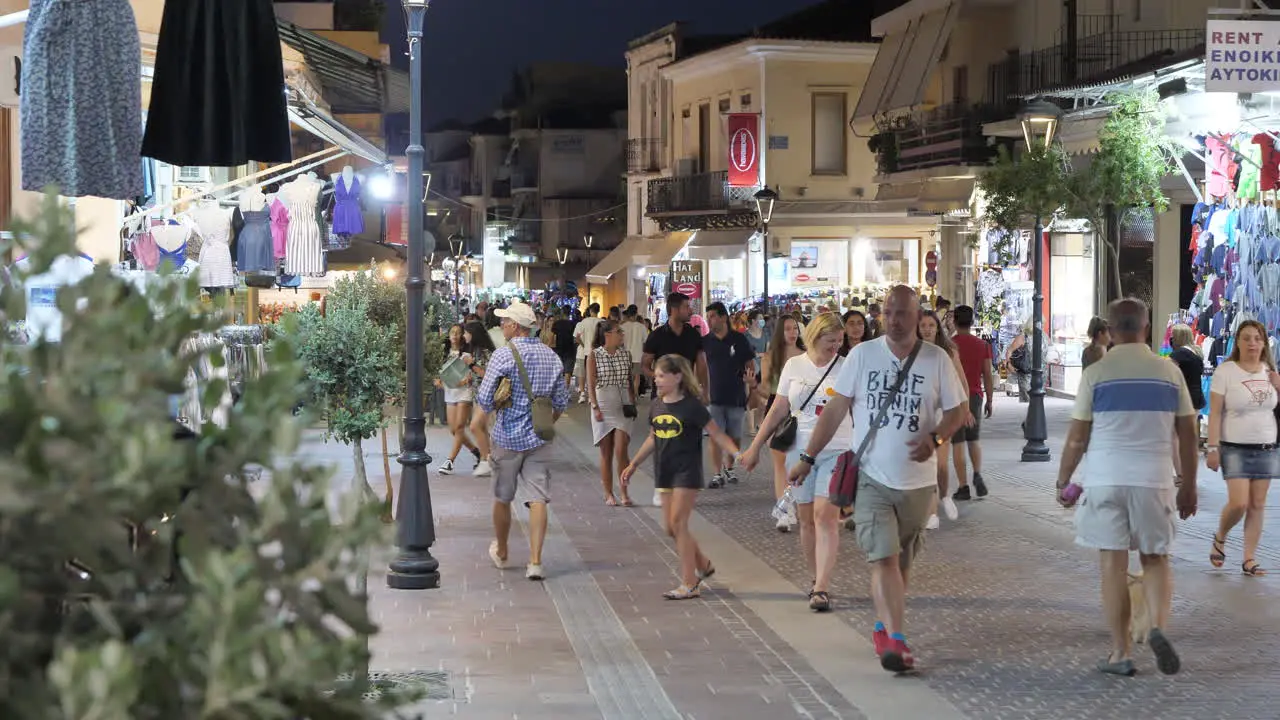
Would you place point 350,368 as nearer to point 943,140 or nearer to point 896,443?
point 896,443

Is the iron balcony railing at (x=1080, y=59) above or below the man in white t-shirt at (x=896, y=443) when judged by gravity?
above

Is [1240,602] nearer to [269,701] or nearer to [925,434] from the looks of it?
[925,434]

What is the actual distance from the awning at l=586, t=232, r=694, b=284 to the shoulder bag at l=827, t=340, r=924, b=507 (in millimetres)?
39183

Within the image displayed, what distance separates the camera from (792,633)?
33.0 ft

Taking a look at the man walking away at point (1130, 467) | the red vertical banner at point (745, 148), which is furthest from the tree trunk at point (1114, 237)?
the red vertical banner at point (745, 148)

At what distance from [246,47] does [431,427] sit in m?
18.5

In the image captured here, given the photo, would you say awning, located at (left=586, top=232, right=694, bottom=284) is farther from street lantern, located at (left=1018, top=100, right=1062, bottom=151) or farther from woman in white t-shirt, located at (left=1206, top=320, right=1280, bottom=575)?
woman in white t-shirt, located at (left=1206, top=320, right=1280, bottom=575)

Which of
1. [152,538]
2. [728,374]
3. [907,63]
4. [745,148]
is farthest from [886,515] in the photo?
[745,148]

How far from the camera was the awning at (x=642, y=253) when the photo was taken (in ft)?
164

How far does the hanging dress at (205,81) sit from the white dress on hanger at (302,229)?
369 inches

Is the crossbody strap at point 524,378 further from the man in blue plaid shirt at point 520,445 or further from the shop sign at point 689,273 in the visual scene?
the shop sign at point 689,273

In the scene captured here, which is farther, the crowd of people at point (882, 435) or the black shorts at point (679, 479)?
the black shorts at point (679, 479)

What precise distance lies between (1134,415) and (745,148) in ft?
119

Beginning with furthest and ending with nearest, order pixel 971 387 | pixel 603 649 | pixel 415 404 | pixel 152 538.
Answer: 1. pixel 971 387
2. pixel 415 404
3. pixel 603 649
4. pixel 152 538
